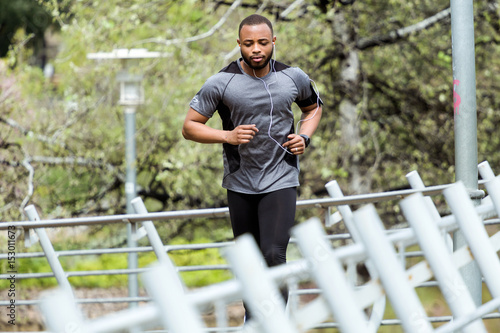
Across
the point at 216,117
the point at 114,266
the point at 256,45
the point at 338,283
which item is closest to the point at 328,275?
the point at 338,283

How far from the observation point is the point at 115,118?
12.2m

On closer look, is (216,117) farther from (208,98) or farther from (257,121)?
(257,121)

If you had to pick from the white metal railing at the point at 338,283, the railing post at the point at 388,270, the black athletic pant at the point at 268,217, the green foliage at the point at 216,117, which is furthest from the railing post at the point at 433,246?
the green foliage at the point at 216,117

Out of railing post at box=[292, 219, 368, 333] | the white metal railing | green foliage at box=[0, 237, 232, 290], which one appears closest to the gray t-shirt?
the white metal railing

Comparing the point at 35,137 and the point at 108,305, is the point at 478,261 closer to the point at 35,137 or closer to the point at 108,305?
the point at 35,137

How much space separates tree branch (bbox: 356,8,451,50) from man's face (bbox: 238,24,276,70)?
6.66 meters

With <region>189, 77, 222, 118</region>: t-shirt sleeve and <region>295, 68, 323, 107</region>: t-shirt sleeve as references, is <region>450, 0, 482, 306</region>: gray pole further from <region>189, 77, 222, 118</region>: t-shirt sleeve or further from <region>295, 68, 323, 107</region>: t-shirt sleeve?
<region>189, 77, 222, 118</region>: t-shirt sleeve

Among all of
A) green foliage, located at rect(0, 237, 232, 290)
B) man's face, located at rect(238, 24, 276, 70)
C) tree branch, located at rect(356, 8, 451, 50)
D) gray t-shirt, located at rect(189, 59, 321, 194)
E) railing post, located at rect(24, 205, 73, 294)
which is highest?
tree branch, located at rect(356, 8, 451, 50)

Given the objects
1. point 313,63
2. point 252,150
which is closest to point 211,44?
point 313,63

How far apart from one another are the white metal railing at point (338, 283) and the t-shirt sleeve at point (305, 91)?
1550mm

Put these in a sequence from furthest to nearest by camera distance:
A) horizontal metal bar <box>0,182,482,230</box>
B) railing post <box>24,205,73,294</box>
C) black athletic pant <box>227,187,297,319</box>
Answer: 1. railing post <box>24,205,73,294</box>
2. horizontal metal bar <box>0,182,482,230</box>
3. black athletic pant <box>227,187,297,319</box>

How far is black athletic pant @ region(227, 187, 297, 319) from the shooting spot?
12.4 ft

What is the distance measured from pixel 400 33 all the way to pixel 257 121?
6886 mm

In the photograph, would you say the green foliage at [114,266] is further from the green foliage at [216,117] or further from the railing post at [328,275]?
the railing post at [328,275]
